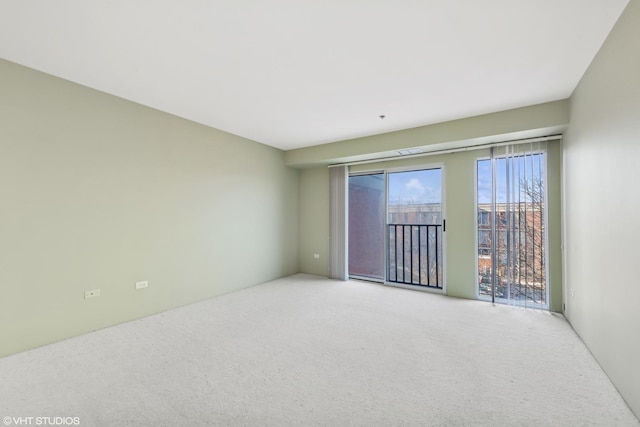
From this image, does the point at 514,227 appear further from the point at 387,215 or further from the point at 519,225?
the point at 387,215

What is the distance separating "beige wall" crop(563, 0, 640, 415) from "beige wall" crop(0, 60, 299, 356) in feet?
13.5

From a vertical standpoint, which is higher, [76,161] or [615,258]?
[76,161]

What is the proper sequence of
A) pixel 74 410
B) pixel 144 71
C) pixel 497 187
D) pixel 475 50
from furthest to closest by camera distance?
pixel 497 187 → pixel 144 71 → pixel 475 50 → pixel 74 410

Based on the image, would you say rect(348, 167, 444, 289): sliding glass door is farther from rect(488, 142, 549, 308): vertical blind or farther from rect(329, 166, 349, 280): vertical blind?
rect(488, 142, 549, 308): vertical blind

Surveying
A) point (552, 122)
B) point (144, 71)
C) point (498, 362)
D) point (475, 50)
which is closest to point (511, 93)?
point (552, 122)

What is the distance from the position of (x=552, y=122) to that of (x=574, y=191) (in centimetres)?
81

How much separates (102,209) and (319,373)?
8.86 feet

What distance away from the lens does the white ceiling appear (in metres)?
1.69

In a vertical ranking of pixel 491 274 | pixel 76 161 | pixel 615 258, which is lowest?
pixel 491 274

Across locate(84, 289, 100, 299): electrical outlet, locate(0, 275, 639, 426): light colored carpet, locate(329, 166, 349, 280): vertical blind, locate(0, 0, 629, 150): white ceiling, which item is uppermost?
locate(0, 0, 629, 150): white ceiling

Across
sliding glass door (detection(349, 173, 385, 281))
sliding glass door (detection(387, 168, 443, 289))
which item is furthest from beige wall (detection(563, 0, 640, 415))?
sliding glass door (detection(349, 173, 385, 281))

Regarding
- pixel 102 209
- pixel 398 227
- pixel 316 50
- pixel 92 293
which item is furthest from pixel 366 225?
pixel 92 293

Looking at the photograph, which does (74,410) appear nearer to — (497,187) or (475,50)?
(475,50)

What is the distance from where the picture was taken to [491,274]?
3674 millimetres
